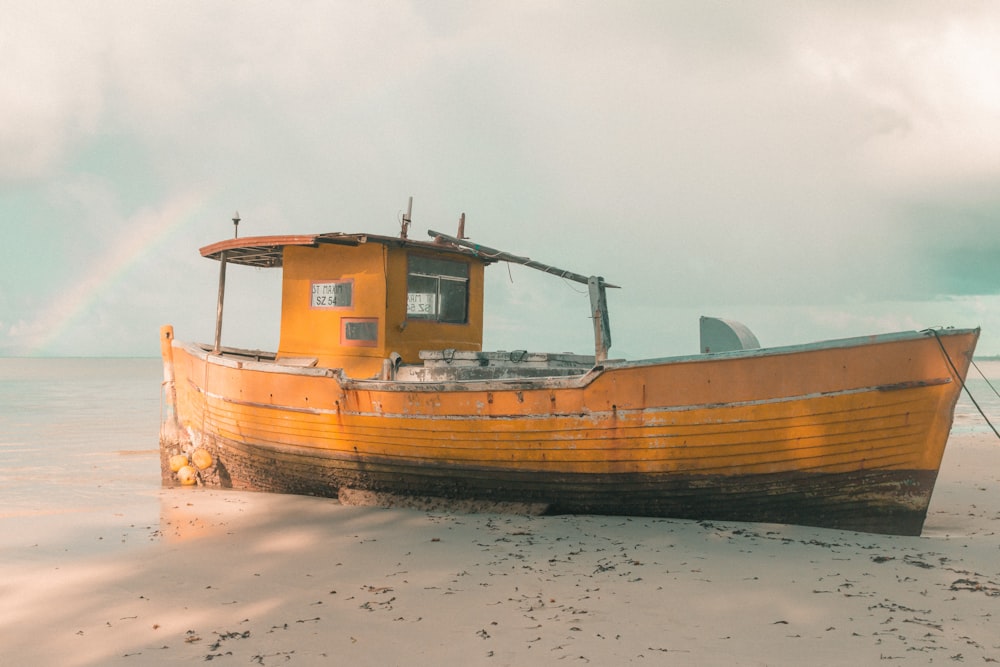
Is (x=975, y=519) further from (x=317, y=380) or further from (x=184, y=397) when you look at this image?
(x=184, y=397)

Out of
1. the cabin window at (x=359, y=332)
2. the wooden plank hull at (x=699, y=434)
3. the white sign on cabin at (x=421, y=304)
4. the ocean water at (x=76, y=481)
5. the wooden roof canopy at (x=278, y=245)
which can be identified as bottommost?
the ocean water at (x=76, y=481)

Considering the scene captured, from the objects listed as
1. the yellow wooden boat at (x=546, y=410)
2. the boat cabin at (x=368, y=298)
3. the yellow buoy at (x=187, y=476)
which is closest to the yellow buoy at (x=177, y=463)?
the yellow buoy at (x=187, y=476)

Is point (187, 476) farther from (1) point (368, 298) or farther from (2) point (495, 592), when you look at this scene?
(2) point (495, 592)

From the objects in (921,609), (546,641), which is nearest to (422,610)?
(546,641)

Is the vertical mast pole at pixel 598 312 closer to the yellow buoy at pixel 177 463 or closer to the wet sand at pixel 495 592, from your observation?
the wet sand at pixel 495 592

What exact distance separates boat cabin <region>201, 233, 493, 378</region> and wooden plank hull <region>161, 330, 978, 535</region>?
1.20m

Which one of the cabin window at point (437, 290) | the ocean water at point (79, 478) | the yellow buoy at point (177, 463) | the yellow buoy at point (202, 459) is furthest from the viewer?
the yellow buoy at point (177, 463)

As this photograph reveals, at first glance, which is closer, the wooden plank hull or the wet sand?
the wet sand

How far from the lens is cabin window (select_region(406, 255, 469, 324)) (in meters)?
9.72

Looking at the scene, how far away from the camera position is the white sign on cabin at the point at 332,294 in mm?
9617

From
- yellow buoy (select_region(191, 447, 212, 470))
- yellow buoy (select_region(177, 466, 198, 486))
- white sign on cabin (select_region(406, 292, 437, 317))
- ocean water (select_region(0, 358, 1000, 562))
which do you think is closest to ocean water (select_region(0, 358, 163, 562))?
ocean water (select_region(0, 358, 1000, 562))

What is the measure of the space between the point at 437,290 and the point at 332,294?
135 cm

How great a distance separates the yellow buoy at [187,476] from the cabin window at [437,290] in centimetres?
400

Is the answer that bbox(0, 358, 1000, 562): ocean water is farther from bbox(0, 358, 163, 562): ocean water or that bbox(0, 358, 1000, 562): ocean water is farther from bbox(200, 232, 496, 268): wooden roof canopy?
bbox(200, 232, 496, 268): wooden roof canopy
